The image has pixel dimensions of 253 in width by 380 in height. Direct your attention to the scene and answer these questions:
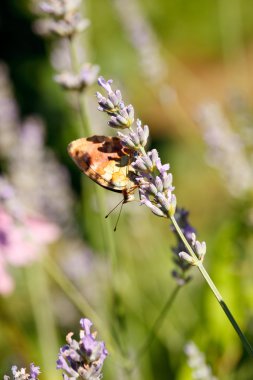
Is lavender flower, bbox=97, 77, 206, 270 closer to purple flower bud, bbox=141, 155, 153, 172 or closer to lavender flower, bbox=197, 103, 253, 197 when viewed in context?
purple flower bud, bbox=141, 155, 153, 172

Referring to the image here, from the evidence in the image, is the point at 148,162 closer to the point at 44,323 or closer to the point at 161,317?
the point at 161,317

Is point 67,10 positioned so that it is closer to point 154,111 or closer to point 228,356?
point 228,356

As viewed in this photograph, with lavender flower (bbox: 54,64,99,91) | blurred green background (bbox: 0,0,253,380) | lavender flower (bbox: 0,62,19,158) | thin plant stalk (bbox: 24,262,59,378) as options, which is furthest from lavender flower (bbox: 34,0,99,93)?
lavender flower (bbox: 0,62,19,158)

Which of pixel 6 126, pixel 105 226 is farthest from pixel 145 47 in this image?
pixel 105 226

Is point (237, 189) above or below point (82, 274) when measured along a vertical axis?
below

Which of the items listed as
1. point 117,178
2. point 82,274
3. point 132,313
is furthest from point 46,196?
point 117,178

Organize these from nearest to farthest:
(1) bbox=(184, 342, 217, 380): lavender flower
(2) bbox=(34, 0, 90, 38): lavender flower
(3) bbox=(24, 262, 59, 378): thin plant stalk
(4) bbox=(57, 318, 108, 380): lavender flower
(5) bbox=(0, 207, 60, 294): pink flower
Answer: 1. (4) bbox=(57, 318, 108, 380): lavender flower
2. (1) bbox=(184, 342, 217, 380): lavender flower
3. (2) bbox=(34, 0, 90, 38): lavender flower
4. (5) bbox=(0, 207, 60, 294): pink flower
5. (3) bbox=(24, 262, 59, 378): thin plant stalk
